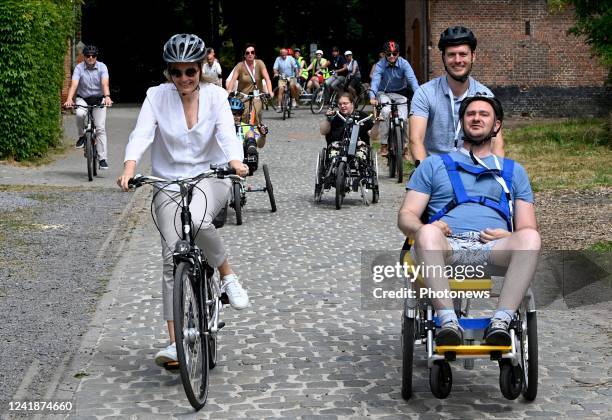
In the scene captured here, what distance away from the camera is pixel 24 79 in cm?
1866

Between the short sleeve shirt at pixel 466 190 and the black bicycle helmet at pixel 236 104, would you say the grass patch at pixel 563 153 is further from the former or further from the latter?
the short sleeve shirt at pixel 466 190

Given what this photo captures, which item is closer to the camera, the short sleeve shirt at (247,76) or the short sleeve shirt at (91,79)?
the short sleeve shirt at (91,79)

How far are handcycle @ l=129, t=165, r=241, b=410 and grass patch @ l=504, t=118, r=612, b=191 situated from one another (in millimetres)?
9629

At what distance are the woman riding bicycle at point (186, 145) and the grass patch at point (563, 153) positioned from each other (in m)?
9.37

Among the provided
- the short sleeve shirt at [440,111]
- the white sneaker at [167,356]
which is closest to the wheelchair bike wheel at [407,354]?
the white sneaker at [167,356]

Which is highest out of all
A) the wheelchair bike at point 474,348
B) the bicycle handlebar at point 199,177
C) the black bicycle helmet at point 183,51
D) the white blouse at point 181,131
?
the black bicycle helmet at point 183,51

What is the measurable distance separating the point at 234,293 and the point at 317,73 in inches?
1342

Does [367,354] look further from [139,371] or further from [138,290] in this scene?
[138,290]

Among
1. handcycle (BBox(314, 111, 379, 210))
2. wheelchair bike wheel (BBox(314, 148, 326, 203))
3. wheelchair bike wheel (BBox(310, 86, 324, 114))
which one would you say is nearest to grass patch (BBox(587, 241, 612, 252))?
handcycle (BBox(314, 111, 379, 210))

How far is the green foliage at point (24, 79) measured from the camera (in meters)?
18.6

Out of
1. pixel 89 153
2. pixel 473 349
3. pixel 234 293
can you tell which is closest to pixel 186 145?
pixel 234 293

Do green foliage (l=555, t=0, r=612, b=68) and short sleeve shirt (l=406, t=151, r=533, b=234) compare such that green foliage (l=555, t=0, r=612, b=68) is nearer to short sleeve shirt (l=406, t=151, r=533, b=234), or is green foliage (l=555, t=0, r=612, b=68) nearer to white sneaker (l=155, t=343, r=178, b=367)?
short sleeve shirt (l=406, t=151, r=533, b=234)

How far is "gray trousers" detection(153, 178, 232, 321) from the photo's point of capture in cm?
645

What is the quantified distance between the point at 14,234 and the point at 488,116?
707 cm
